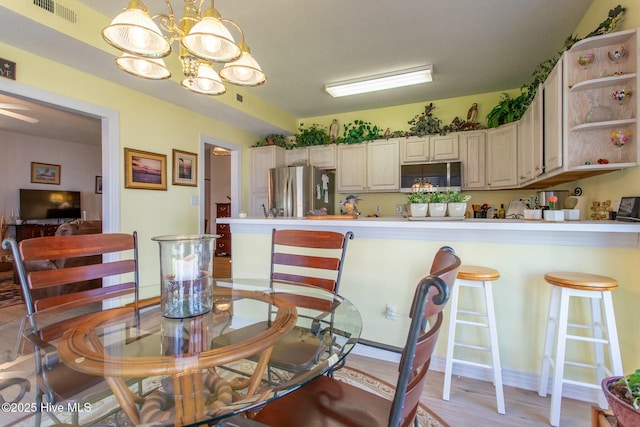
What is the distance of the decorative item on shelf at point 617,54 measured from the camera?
5.79 feet

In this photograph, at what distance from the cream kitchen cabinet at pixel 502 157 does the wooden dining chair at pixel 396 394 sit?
325cm

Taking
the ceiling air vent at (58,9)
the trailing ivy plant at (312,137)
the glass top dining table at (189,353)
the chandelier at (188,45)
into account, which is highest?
the ceiling air vent at (58,9)

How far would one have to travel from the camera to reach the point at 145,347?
3.36ft

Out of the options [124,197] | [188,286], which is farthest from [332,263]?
[124,197]

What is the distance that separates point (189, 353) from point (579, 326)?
2.00 meters

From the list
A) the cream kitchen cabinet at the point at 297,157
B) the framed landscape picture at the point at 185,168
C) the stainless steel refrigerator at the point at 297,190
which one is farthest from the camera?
the cream kitchen cabinet at the point at 297,157

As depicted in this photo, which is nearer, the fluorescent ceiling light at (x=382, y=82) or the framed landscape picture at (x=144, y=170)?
the framed landscape picture at (x=144, y=170)

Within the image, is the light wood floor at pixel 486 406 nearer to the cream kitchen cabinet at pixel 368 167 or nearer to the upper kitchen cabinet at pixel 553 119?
the upper kitchen cabinet at pixel 553 119

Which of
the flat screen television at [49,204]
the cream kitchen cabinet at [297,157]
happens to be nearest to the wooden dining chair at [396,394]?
the cream kitchen cabinet at [297,157]

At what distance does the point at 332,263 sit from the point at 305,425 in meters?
0.90

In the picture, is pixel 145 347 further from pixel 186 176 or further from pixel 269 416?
pixel 186 176

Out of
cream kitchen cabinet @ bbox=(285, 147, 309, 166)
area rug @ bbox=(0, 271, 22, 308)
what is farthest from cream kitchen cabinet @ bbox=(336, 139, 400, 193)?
area rug @ bbox=(0, 271, 22, 308)

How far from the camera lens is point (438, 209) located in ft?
6.93

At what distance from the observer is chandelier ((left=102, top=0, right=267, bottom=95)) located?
1.36m
